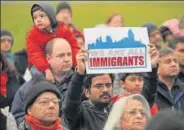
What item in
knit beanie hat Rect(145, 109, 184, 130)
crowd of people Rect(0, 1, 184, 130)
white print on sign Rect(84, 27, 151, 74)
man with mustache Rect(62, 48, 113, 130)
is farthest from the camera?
white print on sign Rect(84, 27, 151, 74)

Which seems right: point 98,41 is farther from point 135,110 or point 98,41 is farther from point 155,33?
point 155,33

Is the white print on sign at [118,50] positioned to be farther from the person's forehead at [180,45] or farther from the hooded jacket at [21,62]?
the hooded jacket at [21,62]

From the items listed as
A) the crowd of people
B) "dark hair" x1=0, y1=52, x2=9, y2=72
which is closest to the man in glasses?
the crowd of people

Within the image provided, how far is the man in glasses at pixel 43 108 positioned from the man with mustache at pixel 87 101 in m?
0.20

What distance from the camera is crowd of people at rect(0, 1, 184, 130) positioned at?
23.1 feet

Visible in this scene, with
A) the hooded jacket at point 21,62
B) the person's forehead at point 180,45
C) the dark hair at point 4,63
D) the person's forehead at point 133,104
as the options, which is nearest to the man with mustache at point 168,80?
the person's forehead at point 180,45

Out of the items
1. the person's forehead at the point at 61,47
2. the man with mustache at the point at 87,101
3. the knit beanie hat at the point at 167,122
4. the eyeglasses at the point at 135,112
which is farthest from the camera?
the person's forehead at the point at 61,47

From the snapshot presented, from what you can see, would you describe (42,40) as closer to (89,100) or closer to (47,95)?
(89,100)

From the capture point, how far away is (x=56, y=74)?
8.50 meters

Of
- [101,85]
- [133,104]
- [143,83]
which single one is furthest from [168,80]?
[133,104]

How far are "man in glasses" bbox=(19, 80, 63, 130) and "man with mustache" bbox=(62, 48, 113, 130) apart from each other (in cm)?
20

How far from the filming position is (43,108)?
23.1 ft

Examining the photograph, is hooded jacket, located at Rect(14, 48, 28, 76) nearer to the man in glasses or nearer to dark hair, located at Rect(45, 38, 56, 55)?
dark hair, located at Rect(45, 38, 56, 55)

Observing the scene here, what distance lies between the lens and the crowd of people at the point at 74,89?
704 cm
